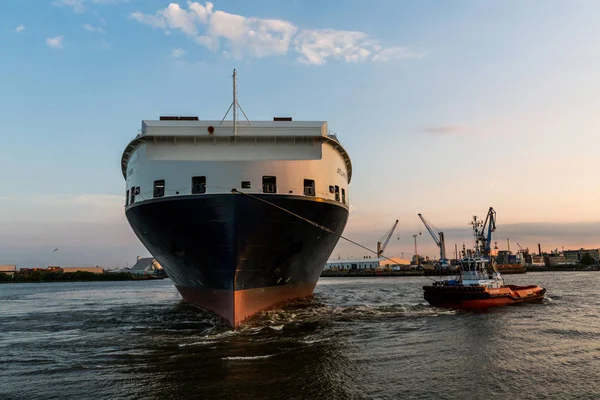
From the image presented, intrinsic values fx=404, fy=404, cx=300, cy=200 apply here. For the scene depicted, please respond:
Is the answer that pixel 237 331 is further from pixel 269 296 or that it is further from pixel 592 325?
pixel 592 325

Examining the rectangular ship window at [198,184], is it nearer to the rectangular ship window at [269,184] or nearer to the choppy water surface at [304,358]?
the rectangular ship window at [269,184]

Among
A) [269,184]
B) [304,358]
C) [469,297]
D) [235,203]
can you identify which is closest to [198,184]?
[235,203]

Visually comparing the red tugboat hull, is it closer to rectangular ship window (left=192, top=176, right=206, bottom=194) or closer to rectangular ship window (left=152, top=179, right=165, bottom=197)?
rectangular ship window (left=192, top=176, right=206, bottom=194)

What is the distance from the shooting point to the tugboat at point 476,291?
26.2 metres

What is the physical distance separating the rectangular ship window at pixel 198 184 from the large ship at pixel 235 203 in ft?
0.14

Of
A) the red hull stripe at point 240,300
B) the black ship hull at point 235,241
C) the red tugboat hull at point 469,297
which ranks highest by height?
the black ship hull at point 235,241

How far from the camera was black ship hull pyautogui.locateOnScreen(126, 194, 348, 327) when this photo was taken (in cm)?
1572

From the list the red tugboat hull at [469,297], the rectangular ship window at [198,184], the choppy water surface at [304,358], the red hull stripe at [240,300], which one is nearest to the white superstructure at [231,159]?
the rectangular ship window at [198,184]

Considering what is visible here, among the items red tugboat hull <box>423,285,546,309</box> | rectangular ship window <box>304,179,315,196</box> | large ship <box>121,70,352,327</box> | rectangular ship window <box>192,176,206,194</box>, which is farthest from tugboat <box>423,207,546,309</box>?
rectangular ship window <box>192,176,206,194</box>

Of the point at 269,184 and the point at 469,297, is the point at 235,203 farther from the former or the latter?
the point at 469,297

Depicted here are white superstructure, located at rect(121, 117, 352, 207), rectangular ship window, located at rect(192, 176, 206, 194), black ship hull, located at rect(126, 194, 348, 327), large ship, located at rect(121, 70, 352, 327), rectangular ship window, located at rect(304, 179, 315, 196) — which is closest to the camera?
black ship hull, located at rect(126, 194, 348, 327)

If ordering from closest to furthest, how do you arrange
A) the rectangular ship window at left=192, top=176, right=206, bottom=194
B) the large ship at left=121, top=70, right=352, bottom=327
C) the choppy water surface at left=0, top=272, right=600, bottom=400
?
1. the choppy water surface at left=0, top=272, right=600, bottom=400
2. the large ship at left=121, top=70, right=352, bottom=327
3. the rectangular ship window at left=192, top=176, right=206, bottom=194

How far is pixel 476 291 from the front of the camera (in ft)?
86.4

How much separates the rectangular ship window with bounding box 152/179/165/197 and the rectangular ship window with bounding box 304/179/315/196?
6.26 metres
